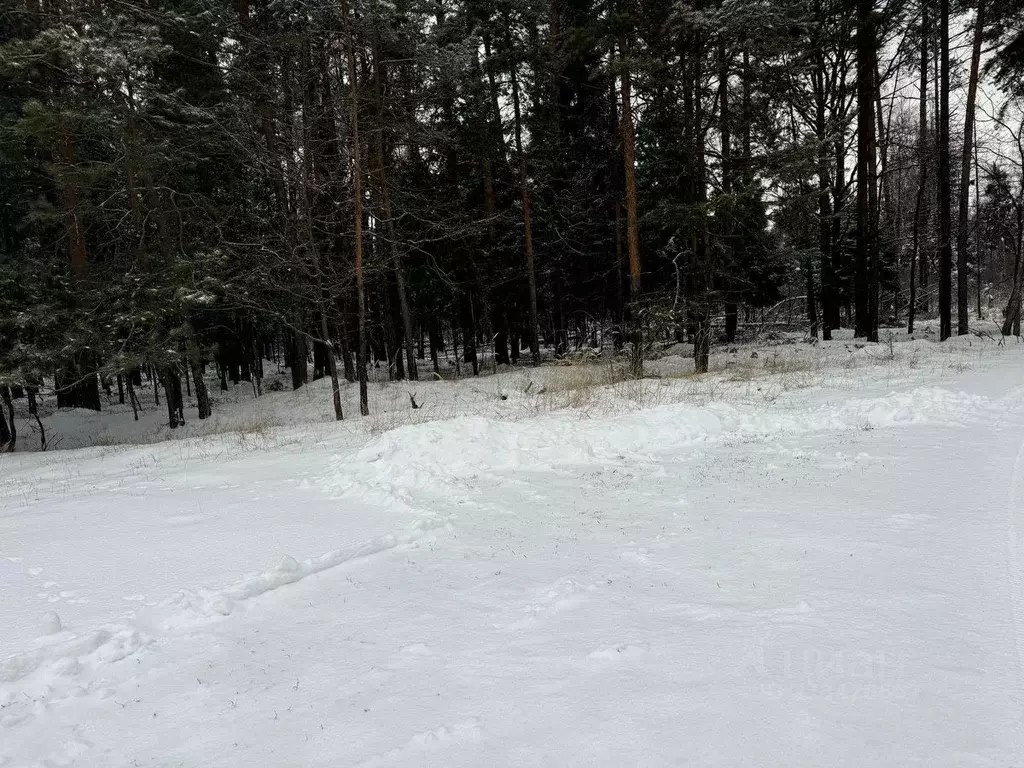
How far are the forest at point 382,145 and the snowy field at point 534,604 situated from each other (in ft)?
24.4

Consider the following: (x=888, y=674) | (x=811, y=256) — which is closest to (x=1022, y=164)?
(x=811, y=256)

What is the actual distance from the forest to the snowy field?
7441 mm

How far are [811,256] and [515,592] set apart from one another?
83.9ft

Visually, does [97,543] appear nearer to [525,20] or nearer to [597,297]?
[525,20]

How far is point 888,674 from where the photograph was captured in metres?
2.51

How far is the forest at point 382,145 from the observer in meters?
12.7

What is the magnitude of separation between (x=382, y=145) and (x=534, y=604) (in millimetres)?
16636

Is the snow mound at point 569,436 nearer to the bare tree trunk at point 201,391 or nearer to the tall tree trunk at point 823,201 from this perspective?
the tall tree trunk at point 823,201

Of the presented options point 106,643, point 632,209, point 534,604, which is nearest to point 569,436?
point 534,604

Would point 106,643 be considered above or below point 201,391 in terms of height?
below

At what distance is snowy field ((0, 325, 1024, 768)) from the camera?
2.25 meters

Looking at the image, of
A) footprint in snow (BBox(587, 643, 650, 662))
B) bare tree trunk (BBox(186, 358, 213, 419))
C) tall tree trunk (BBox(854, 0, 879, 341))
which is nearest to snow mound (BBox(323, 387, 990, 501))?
footprint in snow (BBox(587, 643, 650, 662))

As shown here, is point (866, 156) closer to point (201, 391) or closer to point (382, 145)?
point (382, 145)

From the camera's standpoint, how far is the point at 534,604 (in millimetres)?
3354
